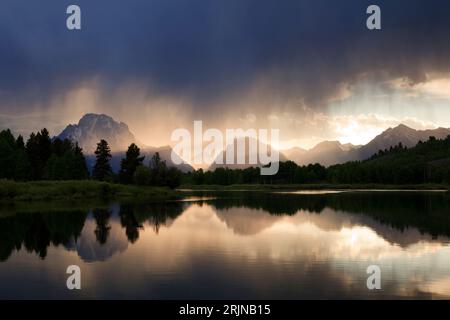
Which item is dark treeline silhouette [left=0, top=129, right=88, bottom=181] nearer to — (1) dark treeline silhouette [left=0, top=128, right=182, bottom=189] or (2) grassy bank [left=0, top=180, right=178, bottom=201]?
(1) dark treeline silhouette [left=0, top=128, right=182, bottom=189]

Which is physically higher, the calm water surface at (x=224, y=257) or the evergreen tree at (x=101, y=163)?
the evergreen tree at (x=101, y=163)

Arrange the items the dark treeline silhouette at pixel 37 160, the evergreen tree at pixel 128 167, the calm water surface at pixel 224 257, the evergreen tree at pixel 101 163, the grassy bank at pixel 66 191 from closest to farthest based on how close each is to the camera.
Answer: the calm water surface at pixel 224 257
the grassy bank at pixel 66 191
the dark treeline silhouette at pixel 37 160
the evergreen tree at pixel 128 167
the evergreen tree at pixel 101 163

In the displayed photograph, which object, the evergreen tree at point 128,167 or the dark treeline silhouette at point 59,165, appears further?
the evergreen tree at point 128,167

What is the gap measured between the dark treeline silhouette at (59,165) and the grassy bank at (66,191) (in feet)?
36.9

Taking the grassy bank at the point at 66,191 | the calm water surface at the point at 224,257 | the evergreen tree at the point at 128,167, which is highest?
the evergreen tree at the point at 128,167

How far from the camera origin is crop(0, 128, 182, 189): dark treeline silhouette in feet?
369

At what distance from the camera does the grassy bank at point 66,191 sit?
87938 mm

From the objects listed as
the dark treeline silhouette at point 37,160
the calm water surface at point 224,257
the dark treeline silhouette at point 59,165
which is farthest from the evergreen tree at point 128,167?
the calm water surface at point 224,257

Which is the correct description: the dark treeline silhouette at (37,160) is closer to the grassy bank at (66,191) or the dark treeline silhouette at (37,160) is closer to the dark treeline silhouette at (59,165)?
→ the dark treeline silhouette at (59,165)

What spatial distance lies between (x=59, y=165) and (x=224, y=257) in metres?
101

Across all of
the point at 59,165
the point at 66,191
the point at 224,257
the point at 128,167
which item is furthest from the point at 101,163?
the point at 224,257
